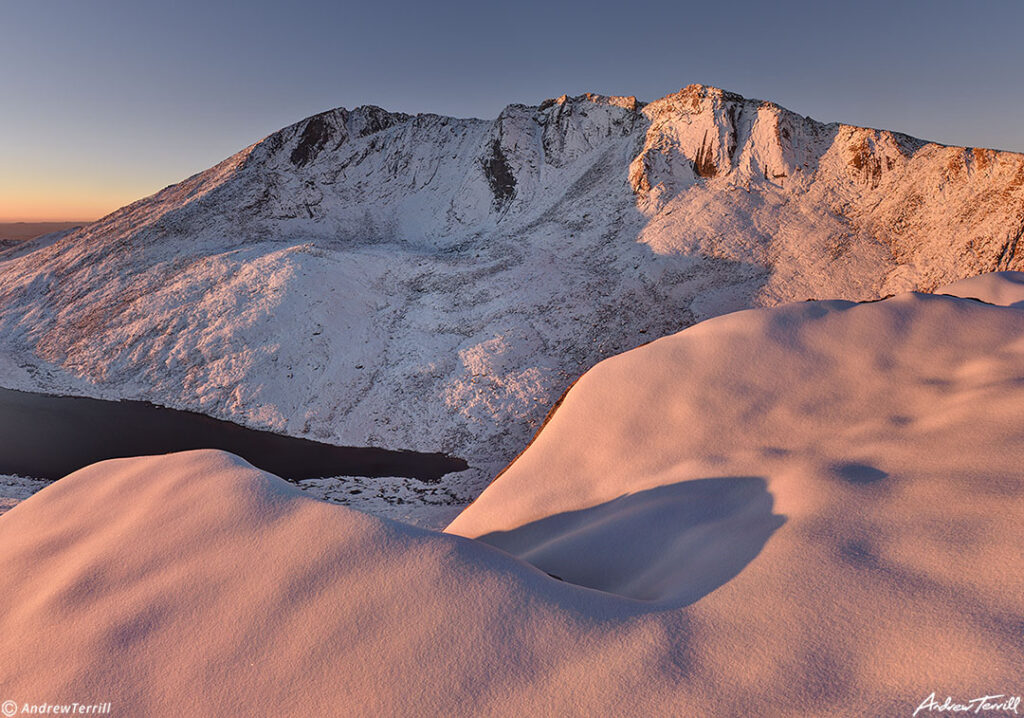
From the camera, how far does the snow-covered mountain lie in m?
24.5

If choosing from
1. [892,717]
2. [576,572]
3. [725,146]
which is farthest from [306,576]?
[725,146]

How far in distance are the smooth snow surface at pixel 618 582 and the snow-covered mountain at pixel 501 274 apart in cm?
1275

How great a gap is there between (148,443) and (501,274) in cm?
2347

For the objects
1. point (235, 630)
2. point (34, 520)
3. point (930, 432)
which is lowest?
point (34, 520)

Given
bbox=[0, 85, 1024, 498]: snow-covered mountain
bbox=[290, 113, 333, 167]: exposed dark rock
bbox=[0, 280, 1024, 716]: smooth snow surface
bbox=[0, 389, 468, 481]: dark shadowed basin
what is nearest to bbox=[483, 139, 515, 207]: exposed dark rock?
bbox=[0, 85, 1024, 498]: snow-covered mountain

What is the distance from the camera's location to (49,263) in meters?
40.3

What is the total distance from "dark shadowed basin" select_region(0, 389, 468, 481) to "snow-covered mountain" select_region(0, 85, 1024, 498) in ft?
3.67

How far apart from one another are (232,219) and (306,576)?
5205cm

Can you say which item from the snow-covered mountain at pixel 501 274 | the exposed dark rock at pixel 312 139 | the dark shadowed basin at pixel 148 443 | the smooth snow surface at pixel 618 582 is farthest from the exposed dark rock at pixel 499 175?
the smooth snow surface at pixel 618 582

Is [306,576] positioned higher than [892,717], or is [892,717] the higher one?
[892,717]

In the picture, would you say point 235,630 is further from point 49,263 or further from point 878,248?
point 49,263

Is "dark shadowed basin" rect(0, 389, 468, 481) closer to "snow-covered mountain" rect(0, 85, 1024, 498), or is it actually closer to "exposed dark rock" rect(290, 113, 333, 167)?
"snow-covered mountain" rect(0, 85, 1024, 498)

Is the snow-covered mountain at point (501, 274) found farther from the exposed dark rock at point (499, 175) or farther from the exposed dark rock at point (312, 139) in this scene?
the exposed dark rock at point (312, 139)

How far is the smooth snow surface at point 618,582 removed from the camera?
3.12 m
